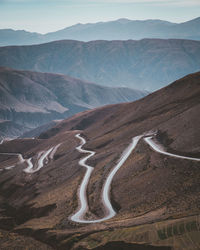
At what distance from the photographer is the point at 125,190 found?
63312mm

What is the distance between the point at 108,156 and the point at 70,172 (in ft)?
36.6

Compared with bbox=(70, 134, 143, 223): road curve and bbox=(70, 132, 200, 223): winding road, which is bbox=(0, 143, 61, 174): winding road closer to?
bbox=(70, 132, 200, 223): winding road

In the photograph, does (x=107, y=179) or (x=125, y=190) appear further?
(x=107, y=179)

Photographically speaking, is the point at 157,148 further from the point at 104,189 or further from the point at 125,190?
the point at 125,190

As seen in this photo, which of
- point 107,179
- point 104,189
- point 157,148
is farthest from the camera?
point 157,148

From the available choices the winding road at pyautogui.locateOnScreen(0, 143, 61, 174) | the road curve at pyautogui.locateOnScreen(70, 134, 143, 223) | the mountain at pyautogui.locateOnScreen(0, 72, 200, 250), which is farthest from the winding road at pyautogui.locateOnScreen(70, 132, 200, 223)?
the winding road at pyautogui.locateOnScreen(0, 143, 61, 174)

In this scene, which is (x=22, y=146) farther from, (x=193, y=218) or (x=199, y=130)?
(x=193, y=218)

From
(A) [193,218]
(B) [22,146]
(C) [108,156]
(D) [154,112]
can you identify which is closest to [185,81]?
(D) [154,112]

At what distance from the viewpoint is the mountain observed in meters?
39.3

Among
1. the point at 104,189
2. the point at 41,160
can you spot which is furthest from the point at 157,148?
the point at 41,160

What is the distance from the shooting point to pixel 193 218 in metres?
37.3

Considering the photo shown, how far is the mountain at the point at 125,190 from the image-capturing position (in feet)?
129

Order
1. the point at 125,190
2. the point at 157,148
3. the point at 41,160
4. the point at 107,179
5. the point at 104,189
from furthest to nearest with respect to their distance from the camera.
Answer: the point at 41,160, the point at 157,148, the point at 107,179, the point at 104,189, the point at 125,190

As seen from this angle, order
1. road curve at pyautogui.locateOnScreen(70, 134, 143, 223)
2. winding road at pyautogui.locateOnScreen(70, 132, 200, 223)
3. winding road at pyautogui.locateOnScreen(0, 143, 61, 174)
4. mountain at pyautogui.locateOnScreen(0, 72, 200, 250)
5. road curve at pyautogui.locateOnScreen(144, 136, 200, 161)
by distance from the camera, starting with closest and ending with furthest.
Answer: mountain at pyautogui.locateOnScreen(0, 72, 200, 250)
road curve at pyautogui.locateOnScreen(70, 134, 143, 223)
winding road at pyautogui.locateOnScreen(70, 132, 200, 223)
road curve at pyautogui.locateOnScreen(144, 136, 200, 161)
winding road at pyautogui.locateOnScreen(0, 143, 61, 174)
